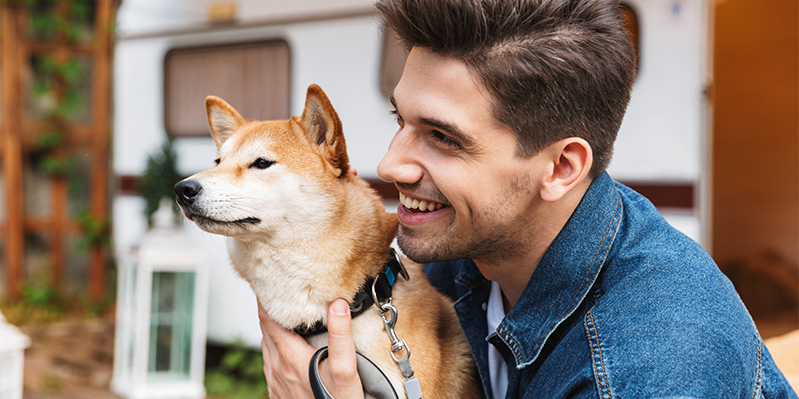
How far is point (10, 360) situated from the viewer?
11.0 feet

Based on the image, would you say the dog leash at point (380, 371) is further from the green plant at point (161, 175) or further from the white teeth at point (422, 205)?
the green plant at point (161, 175)

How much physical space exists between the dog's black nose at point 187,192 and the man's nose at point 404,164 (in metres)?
0.54

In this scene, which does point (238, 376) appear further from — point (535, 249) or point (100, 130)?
point (535, 249)

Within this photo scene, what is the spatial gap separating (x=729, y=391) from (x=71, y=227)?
A: 267 inches

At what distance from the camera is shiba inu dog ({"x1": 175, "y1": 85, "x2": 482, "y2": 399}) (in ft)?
5.64

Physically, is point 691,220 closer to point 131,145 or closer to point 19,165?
point 131,145

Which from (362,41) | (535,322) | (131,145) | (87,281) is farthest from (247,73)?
(535,322)

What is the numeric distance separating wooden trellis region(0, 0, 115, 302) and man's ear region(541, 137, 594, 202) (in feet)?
20.0

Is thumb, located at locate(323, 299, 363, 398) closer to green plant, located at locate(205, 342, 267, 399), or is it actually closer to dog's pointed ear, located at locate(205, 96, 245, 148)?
dog's pointed ear, located at locate(205, 96, 245, 148)

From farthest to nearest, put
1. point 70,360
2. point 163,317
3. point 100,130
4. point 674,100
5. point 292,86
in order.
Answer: point 100,130 < point 70,360 < point 163,317 < point 292,86 < point 674,100

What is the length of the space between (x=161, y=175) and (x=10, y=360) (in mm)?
2152

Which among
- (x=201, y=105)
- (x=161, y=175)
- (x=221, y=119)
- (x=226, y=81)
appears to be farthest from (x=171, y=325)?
(x=221, y=119)

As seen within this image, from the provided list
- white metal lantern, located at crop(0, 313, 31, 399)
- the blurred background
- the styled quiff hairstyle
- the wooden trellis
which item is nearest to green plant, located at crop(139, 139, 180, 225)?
the blurred background

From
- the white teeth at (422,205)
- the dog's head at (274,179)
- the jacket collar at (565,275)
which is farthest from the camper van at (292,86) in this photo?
the jacket collar at (565,275)
